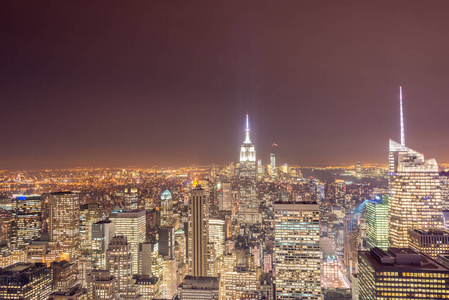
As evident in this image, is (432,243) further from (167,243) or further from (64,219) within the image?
(64,219)

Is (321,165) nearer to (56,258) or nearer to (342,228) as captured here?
(342,228)

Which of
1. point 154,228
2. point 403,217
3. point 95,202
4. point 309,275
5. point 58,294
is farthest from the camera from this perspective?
point 154,228

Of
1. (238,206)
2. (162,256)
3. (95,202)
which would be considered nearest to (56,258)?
(95,202)

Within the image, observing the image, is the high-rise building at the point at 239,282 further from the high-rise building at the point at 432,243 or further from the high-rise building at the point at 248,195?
the high-rise building at the point at 248,195

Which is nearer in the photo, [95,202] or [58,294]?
[58,294]

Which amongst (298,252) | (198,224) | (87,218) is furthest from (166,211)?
(298,252)

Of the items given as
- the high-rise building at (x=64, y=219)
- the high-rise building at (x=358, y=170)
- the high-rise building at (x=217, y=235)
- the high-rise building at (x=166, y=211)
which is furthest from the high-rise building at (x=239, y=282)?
the high-rise building at (x=64, y=219)
